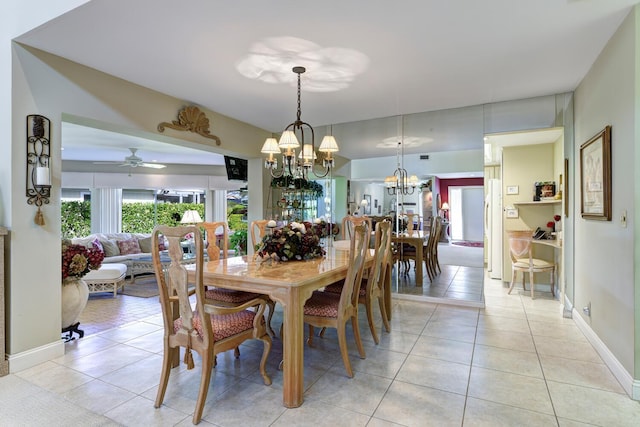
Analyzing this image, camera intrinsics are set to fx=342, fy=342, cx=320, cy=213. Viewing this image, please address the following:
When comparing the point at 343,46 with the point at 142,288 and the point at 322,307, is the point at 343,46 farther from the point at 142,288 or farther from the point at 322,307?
the point at 142,288

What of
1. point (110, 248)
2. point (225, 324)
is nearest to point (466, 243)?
point (225, 324)

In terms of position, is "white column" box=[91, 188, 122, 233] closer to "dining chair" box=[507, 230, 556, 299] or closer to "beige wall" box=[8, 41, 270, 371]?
"beige wall" box=[8, 41, 270, 371]

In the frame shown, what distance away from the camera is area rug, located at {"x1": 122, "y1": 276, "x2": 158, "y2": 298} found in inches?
196

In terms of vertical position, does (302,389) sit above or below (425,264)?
below

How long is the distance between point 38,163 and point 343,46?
8.56ft

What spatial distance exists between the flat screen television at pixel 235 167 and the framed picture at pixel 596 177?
479 centimetres

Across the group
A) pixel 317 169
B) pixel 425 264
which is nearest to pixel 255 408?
pixel 425 264

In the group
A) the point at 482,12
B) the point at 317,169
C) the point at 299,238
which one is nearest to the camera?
the point at 482,12

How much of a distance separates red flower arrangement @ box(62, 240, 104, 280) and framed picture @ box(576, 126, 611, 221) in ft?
14.7

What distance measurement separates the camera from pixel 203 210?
Result: 9.52 m

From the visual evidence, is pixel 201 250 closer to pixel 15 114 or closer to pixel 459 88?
pixel 15 114

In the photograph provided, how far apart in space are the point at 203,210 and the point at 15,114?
703cm

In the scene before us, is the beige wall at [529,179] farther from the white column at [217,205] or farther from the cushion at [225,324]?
the white column at [217,205]

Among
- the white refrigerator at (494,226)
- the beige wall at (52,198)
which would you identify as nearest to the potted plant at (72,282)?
the beige wall at (52,198)
